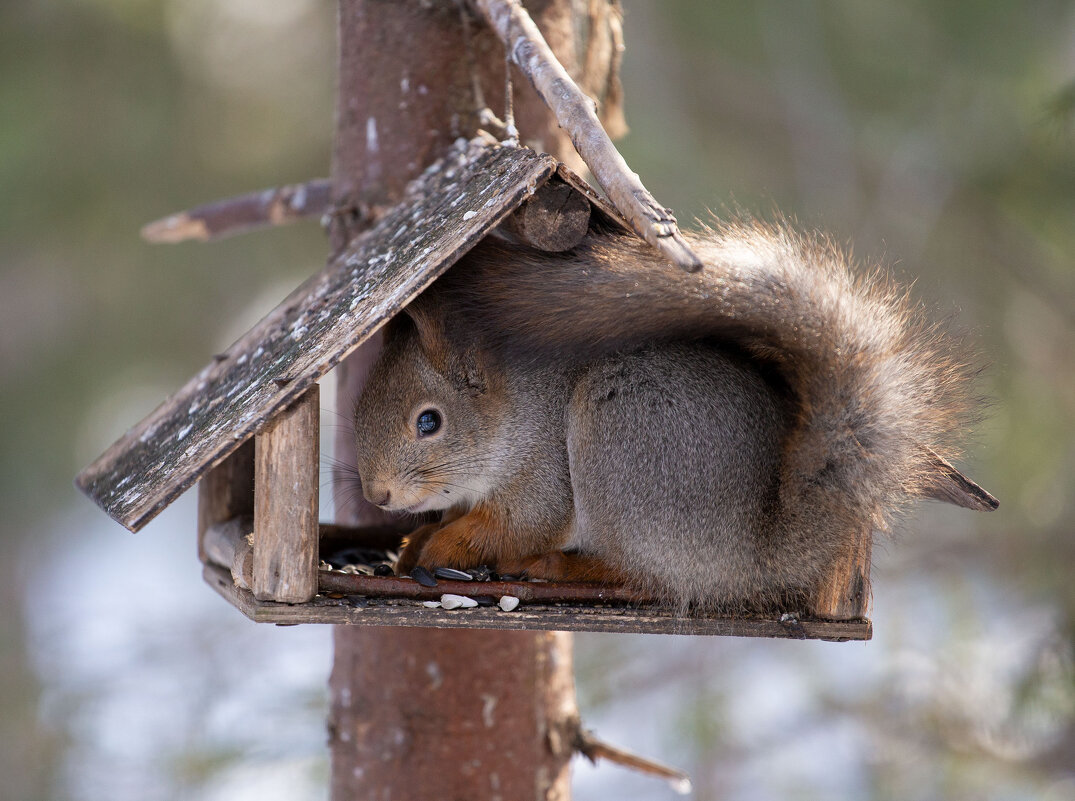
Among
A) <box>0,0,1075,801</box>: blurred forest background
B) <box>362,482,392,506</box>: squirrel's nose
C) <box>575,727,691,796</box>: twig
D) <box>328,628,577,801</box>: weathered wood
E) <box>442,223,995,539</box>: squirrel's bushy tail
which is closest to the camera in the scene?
<box>442,223,995,539</box>: squirrel's bushy tail

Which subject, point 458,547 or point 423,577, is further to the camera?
point 458,547

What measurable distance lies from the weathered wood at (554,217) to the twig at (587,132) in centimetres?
→ 10

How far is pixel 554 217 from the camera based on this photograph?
150 centimetres

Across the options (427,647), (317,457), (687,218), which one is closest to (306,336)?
(317,457)

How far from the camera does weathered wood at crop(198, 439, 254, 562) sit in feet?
6.80

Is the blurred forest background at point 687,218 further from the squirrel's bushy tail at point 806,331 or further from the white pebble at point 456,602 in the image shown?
the white pebble at point 456,602

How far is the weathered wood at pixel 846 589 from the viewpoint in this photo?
160 centimetres

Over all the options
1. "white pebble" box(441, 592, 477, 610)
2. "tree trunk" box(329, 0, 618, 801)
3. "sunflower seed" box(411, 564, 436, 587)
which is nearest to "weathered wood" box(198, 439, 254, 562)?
"tree trunk" box(329, 0, 618, 801)

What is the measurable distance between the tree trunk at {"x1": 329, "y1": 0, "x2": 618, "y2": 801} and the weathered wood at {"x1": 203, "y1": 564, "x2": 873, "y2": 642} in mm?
542

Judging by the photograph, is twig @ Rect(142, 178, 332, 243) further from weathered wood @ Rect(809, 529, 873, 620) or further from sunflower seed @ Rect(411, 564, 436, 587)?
weathered wood @ Rect(809, 529, 873, 620)

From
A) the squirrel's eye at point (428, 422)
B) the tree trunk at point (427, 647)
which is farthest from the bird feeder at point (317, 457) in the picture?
the tree trunk at point (427, 647)

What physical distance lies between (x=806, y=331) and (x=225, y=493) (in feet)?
3.97

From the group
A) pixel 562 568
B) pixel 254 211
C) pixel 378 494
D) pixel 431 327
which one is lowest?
pixel 562 568

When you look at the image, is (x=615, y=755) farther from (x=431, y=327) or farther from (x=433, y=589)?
(x=431, y=327)
